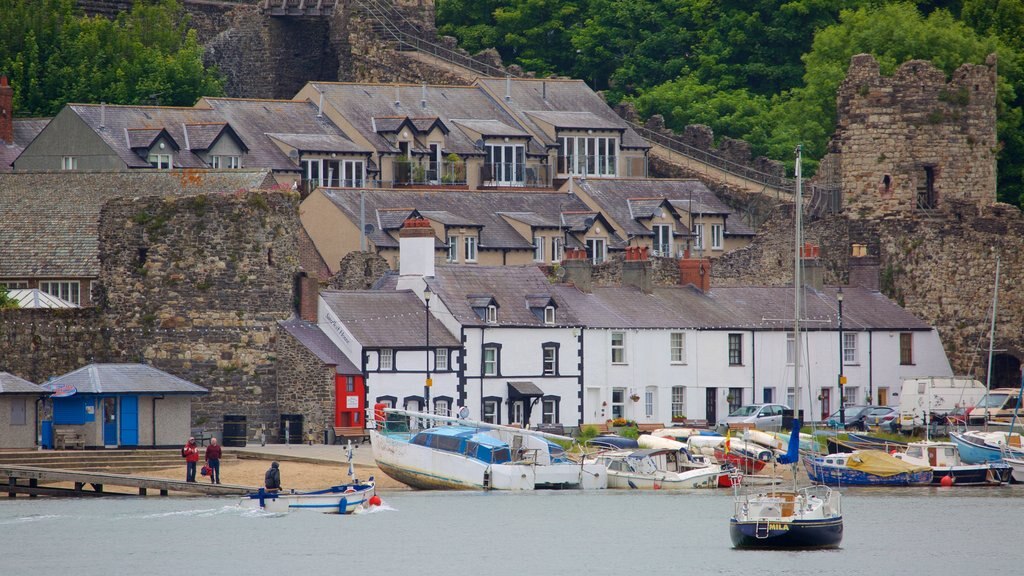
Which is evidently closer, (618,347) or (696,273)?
(618,347)

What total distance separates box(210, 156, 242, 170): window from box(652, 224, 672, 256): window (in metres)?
16.4

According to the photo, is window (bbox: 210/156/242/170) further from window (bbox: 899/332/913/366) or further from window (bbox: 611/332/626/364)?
window (bbox: 899/332/913/366)

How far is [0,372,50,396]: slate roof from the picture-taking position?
78750 millimetres

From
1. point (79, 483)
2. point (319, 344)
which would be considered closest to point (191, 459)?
point (79, 483)

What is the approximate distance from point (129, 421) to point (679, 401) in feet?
72.1

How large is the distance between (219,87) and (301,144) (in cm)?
1556

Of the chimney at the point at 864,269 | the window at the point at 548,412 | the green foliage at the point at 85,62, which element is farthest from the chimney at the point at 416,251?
the green foliage at the point at 85,62

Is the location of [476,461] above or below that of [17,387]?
below

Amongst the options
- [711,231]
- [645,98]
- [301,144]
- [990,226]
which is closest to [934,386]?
[990,226]

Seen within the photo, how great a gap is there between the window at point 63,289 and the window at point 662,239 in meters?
25.1

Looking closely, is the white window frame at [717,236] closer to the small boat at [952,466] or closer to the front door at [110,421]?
the small boat at [952,466]

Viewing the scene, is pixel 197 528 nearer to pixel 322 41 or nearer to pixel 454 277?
pixel 454 277

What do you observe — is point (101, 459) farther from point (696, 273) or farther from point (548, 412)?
point (696, 273)

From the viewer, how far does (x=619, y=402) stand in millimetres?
94812
